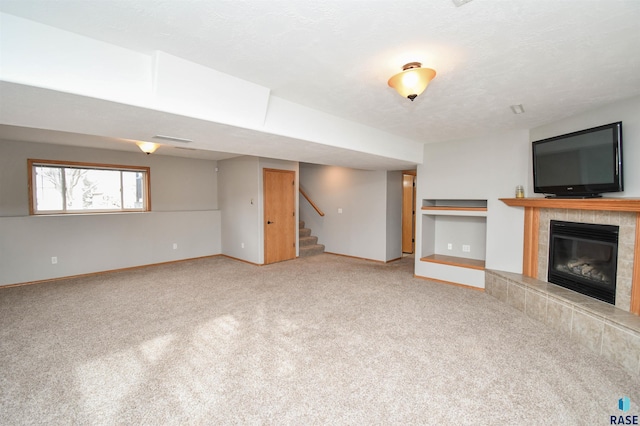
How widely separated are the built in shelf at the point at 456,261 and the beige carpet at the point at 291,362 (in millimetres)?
525

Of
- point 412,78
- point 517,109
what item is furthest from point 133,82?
point 517,109

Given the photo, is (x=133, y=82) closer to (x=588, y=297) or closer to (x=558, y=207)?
(x=558, y=207)

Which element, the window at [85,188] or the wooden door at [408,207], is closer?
the window at [85,188]

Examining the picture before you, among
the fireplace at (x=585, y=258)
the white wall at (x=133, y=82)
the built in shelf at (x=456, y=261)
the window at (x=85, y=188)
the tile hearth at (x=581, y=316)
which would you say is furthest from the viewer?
the window at (x=85, y=188)

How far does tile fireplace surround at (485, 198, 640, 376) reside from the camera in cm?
252

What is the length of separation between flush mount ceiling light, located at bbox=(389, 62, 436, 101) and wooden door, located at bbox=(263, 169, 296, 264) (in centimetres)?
441

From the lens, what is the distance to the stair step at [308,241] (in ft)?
24.5

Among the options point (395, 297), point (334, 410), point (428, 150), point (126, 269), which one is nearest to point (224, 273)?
point (126, 269)

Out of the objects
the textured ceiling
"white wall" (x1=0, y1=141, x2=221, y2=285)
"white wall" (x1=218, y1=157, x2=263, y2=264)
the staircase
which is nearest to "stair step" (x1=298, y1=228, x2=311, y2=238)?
the staircase

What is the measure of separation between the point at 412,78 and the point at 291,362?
251cm

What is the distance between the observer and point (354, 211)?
273 inches

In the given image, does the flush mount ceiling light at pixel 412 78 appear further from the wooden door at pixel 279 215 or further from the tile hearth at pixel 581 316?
the wooden door at pixel 279 215

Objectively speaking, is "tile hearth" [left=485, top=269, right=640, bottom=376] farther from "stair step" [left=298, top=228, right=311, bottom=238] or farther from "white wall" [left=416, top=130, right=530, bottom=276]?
"stair step" [left=298, top=228, right=311, bottom=238]

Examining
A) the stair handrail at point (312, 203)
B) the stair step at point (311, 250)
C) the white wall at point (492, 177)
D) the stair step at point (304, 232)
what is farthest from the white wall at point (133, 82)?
the stair step at point (304, 232)
